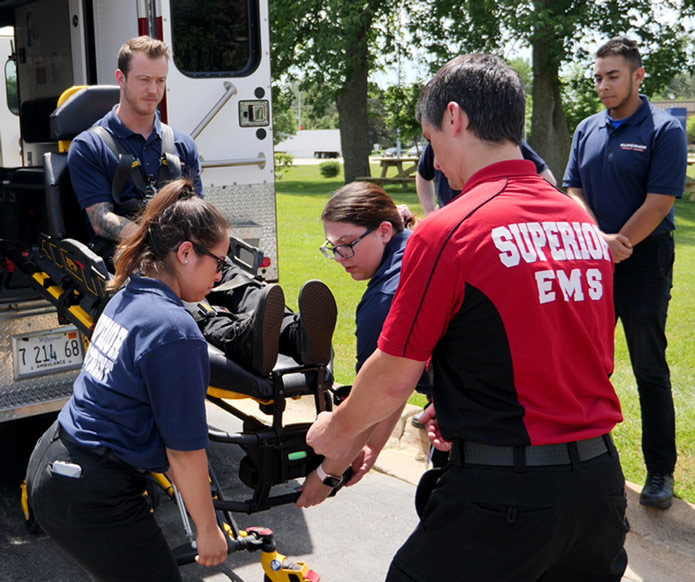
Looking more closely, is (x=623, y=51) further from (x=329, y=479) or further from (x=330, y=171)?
(x=330, y=171)

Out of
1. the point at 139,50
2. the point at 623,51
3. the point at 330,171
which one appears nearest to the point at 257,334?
the point at 139,50

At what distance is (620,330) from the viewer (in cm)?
755

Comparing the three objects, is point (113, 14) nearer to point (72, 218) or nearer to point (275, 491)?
point (72, 218)

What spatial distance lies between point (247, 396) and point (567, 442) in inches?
62.5

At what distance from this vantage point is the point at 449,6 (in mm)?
21719

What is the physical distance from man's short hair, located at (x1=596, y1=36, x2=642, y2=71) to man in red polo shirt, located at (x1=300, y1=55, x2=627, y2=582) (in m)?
2.37

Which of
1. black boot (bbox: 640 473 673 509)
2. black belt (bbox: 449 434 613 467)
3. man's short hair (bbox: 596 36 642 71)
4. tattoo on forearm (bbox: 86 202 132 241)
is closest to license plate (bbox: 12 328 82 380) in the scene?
tattoo on forearm (bbox: 86 202 132 241)

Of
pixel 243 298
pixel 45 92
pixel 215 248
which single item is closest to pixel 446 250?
pixel 215 248

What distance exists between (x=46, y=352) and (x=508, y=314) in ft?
10.2

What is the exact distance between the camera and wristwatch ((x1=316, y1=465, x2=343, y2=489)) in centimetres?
288

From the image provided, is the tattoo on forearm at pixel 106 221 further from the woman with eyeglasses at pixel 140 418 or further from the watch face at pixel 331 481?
the watch face at pixel 331 481

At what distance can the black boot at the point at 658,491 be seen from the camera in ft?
13.5

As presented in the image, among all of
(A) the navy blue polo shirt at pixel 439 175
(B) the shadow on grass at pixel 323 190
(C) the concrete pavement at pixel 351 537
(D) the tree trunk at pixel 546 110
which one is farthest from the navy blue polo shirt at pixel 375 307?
(D) the tree trunk at pixel 546 110

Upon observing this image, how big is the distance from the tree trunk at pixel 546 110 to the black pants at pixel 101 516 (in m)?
18.5
